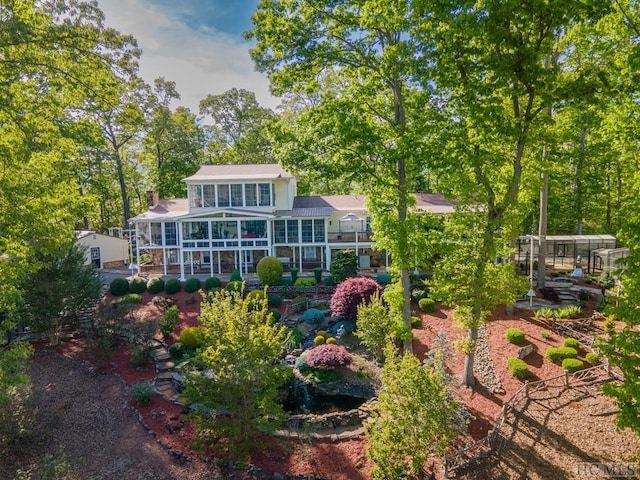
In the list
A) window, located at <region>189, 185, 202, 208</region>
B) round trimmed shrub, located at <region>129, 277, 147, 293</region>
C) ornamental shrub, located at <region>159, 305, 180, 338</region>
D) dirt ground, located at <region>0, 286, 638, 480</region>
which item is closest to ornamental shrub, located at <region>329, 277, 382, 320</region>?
dirt ground, located at <region>0, 286, 638, 480</region>

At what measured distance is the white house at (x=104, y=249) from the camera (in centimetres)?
3030

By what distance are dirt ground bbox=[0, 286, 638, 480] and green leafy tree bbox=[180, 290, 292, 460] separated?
984 millimetres

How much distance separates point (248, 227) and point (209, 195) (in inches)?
151

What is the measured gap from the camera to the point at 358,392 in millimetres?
13758

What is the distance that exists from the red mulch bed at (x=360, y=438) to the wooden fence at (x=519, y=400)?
1.22 ft

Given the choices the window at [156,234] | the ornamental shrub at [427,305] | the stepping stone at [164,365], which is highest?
the window at [156,234]

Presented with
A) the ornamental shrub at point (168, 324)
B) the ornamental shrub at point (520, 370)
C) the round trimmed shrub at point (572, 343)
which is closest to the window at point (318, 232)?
the ornamental shrub at point (168, 324)

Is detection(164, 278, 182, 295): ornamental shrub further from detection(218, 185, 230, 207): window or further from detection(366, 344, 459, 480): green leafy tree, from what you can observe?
detection(366, 344, 459, 480): green leafy tree

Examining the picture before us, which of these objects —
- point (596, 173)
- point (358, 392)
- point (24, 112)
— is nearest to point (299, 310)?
point (358, 392)

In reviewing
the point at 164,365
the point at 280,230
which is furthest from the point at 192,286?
the point at 280,230

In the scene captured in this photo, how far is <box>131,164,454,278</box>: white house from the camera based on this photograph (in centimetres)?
2633

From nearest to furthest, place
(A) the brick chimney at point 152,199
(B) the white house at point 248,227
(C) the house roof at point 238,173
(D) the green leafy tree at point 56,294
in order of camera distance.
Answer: (D) the green leafy tree at point 56,294 < (B) the white house at point 248,227 < (C) the house roof at point 238,173 < (A) the brick chimney at point 152,199

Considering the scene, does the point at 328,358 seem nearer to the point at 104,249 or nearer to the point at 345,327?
the point at 345,327

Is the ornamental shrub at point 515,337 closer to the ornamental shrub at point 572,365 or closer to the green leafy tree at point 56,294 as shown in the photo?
the ornamental shrub at point 572,365
